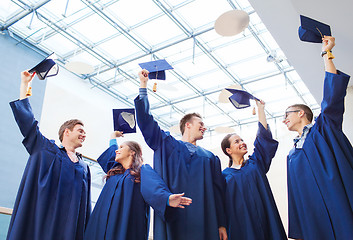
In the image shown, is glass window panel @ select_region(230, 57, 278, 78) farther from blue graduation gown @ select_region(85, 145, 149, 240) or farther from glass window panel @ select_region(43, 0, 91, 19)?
blue graduation gown @ select_region(85, 145, 149, 240)

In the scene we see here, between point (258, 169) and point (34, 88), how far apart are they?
7.50m

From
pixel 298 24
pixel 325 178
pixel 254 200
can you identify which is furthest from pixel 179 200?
pixel 298 24

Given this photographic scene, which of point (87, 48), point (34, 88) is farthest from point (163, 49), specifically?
point (34, 88)

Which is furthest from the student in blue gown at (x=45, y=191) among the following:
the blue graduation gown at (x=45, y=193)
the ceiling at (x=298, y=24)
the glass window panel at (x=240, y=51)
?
the glass window panel at (x=240, y=51)

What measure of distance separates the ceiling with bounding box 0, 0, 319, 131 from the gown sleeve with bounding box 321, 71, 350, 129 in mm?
6159

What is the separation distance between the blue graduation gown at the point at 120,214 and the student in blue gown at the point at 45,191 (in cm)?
18

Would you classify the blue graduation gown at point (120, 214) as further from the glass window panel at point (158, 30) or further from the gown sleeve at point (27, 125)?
the glass window panel at point (158, 30)

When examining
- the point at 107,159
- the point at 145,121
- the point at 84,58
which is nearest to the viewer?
the point at 145,121

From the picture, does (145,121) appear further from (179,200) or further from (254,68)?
(254,68)

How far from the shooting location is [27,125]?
2660 millimetres

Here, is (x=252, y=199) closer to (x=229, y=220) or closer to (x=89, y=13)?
(x=229, y=220)

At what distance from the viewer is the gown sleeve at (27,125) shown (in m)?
2.62

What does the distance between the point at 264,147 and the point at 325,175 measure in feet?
2.07

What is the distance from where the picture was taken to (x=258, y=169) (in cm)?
289
